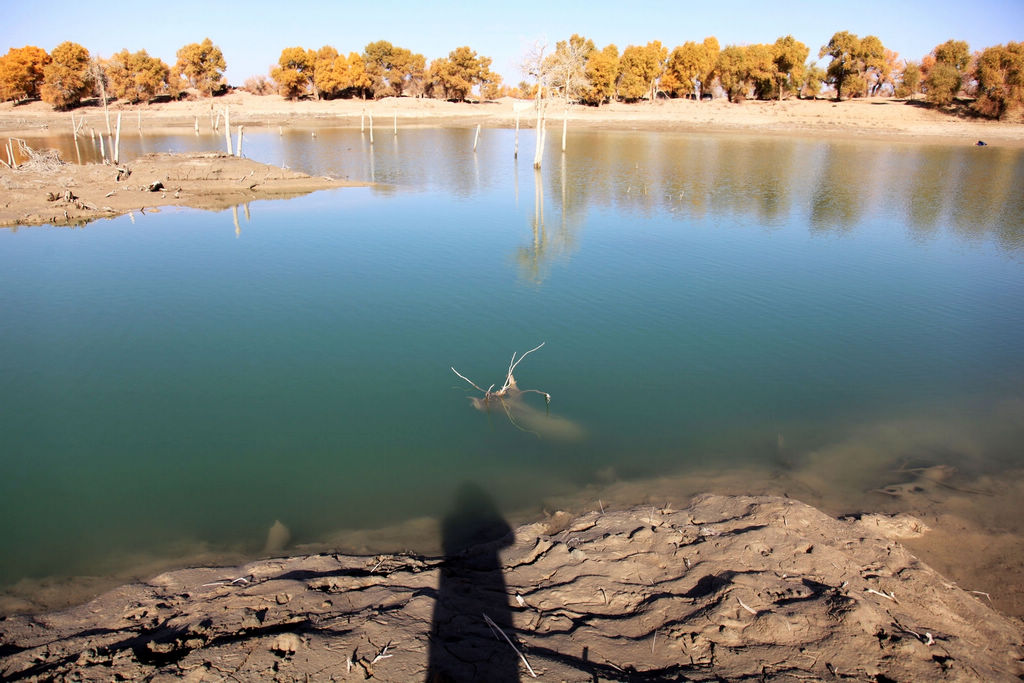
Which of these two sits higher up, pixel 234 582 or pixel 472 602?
pixel 472 602

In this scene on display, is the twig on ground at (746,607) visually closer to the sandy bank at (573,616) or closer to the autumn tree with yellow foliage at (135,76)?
the sandy bank at (573,616)

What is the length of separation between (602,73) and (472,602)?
65.8 m

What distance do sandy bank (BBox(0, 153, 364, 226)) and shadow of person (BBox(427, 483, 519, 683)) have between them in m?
18.8

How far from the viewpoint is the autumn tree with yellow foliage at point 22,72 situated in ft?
186

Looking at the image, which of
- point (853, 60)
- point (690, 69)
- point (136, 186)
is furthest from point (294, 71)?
point (853, 60)

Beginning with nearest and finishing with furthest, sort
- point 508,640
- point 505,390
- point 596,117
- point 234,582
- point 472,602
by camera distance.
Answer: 1. point 508,640
2. point 472,602
3. point 234,582
4. point 505,390
5. point 596,117

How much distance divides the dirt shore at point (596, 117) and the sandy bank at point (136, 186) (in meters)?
18.6

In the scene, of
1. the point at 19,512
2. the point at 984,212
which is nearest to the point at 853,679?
the point at 19,512

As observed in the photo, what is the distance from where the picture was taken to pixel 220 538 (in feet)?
18.7

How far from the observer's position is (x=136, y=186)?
74.1 feet

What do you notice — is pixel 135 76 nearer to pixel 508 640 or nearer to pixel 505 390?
pixel 505 390

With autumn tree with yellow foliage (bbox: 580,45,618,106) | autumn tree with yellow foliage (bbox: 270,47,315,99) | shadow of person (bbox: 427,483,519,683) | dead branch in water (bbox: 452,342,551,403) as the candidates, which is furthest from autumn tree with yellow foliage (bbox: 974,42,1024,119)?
autumn tree with yellow foliage (bbox: 270,47,315,99)

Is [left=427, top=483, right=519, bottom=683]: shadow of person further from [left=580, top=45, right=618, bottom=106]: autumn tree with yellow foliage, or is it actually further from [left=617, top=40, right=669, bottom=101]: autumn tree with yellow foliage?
[left=617, top=40, right=669, bottom=101]: autumn tree with yellow foliage

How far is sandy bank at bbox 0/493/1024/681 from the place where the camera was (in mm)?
3568
